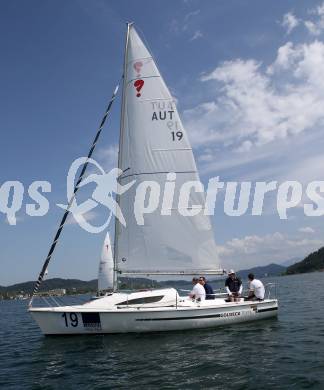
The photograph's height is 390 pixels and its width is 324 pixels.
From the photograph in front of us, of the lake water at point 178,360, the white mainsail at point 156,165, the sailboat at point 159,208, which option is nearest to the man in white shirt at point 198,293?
the sailboat at point 159,208

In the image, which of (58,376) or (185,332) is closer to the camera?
(58,376)

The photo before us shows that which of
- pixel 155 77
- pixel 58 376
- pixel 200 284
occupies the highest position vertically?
pixel 155 77

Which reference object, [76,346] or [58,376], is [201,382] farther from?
[76,346]

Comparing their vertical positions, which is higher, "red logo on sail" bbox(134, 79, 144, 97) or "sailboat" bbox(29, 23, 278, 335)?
"red logo on sail" bbox(134, 79, 144, 97)

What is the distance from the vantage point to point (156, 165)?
70.5 ft

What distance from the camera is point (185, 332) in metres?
19.2

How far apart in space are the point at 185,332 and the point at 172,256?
3815mm

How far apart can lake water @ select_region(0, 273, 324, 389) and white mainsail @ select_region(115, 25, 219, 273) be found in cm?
407

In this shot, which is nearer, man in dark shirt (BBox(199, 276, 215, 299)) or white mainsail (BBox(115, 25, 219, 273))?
white mainsail (BBox(115, 25, 219, 273))

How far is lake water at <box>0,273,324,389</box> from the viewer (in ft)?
37.9

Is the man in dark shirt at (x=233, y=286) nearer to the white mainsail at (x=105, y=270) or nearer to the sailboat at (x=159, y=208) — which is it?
the sailboat at (x=159, y=208)

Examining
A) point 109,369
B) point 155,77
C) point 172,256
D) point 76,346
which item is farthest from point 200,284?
point 155,77

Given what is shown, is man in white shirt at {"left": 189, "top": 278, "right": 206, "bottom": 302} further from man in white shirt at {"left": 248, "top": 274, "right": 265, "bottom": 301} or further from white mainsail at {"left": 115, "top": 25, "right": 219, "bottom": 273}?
man in white shirt at {"left": 248, "top": 274, "right": 265, "bottom": 301}

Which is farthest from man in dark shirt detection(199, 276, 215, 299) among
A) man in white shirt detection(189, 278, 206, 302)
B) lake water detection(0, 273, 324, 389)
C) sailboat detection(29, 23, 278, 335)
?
lake water detection(0, 273, 324, 389)
